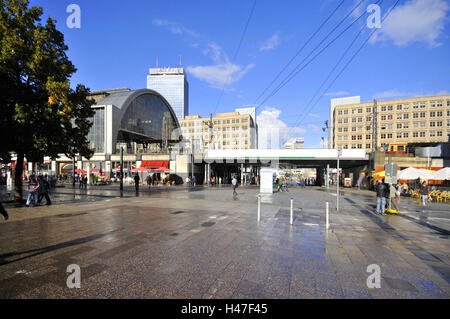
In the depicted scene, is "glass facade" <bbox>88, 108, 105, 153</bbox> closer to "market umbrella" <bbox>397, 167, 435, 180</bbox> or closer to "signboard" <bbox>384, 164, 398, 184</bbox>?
"signboard" <bbox>384, 164, 398, 184</bbox>

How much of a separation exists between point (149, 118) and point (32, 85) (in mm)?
57059

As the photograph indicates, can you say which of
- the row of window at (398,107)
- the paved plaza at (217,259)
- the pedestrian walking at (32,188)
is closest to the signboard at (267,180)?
the paved plaza at (217,259)

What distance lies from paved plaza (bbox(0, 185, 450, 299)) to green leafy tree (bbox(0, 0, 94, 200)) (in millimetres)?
5560

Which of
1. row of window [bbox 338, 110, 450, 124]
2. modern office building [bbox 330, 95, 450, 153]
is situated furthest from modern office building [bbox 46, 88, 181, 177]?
row of window [bbox 338, 110, 450, 124]

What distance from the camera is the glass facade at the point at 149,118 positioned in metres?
58.2

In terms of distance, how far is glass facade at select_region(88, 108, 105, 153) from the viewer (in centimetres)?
5053

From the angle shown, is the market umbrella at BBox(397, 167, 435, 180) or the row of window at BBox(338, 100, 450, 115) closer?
the market umbrella at BBox(397, 167, 435, 180)

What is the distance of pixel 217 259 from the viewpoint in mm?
4738

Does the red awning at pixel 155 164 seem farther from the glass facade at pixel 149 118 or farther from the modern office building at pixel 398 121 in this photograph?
the modern office building at pixel 398 121

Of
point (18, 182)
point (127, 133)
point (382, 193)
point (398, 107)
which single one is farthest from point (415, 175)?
point (398, 107)

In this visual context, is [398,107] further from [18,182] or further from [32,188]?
[18,182]
